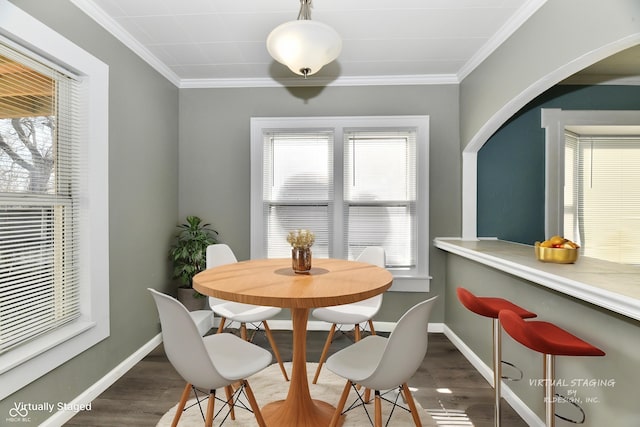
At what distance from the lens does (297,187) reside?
3.65 m

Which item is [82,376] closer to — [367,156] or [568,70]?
[367,156]

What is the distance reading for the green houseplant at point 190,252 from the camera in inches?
131

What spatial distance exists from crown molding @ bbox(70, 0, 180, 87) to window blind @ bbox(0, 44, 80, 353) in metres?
0.49

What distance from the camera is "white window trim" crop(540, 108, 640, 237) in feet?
10.7

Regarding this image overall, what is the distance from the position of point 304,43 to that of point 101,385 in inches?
102

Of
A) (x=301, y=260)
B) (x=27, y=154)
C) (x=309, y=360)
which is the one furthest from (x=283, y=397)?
(x=27, y=154)

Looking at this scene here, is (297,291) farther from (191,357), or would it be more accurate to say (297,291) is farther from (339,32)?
(339,32)

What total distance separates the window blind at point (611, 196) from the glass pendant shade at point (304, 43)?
301 centimetres

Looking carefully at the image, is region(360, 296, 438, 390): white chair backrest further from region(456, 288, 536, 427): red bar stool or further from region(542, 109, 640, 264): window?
region(542, 109, 640, 264): window

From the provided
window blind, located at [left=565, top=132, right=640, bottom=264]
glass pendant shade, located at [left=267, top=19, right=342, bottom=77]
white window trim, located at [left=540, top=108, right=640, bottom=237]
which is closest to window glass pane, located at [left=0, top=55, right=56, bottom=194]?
glass pendant shade, located at [left=267, top=19, right=342, bottom=77]

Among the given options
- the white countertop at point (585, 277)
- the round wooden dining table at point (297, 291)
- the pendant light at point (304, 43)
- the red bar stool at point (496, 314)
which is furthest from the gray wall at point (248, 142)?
the red bar stool at point (496, 314)

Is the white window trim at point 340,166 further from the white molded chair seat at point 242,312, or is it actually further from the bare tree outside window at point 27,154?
the bare tree outside window at point 27,154

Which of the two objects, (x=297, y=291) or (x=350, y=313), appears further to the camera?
(x=350, y=313)

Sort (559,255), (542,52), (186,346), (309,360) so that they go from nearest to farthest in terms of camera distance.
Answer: (186,346)
(559,255)
(542,52)
(309,360)
